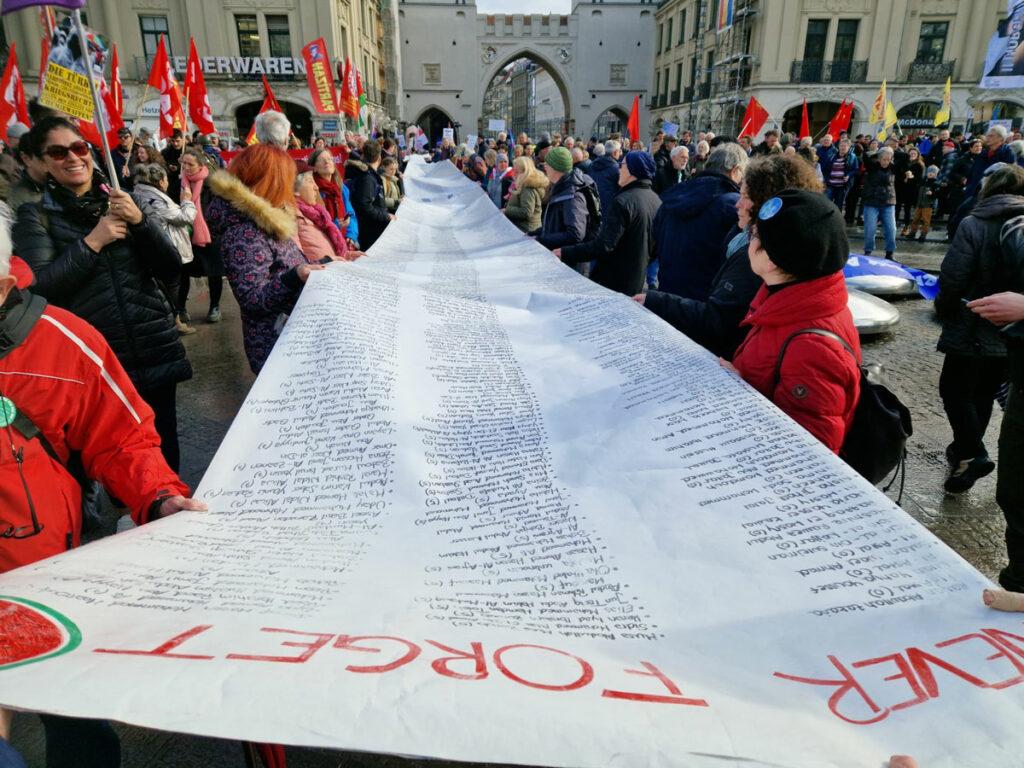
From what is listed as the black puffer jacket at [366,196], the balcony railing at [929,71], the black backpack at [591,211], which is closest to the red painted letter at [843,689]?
the black backpack at [591,211]

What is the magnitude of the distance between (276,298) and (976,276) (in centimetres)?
355

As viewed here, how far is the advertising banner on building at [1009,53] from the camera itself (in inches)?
424

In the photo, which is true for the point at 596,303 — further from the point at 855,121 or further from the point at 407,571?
the point at 855,121

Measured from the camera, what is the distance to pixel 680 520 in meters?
1.18

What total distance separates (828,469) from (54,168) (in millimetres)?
2772

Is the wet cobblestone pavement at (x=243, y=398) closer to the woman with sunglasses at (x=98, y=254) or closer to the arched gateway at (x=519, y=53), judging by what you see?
the woman with sunglasses at (x=98, y=254)

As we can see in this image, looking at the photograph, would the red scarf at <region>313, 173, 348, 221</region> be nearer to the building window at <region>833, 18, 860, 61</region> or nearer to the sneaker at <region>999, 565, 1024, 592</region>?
the sneaker at <region>999, 565, 1024, 592</region>

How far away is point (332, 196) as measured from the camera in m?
5.60

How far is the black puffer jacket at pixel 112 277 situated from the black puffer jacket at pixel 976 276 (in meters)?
3.87

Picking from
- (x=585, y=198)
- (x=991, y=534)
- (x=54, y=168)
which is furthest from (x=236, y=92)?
(x=991, y=534)

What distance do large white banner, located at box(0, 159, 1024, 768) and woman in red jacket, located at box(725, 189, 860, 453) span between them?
18 cm

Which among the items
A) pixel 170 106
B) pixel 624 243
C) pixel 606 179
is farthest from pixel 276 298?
pixel 170 106

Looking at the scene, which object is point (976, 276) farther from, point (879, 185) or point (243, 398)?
point (879, 185)

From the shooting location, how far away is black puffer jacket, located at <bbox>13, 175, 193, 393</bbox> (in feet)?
7.71
